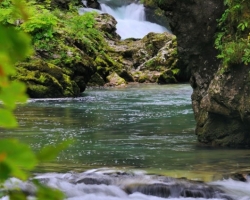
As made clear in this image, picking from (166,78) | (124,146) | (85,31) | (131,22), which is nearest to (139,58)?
(166,78)

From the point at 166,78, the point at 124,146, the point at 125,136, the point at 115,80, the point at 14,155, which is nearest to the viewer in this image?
the point at 14,155

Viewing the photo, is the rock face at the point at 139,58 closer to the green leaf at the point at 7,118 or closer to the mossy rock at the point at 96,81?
the mossy rock at the point at 96,81

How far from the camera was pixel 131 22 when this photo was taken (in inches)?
1622

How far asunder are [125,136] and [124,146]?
1.15m

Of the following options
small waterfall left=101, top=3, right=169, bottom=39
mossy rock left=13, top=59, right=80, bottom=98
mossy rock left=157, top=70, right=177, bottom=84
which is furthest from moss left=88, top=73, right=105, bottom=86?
small waterfall left=101, top=3, right=169, bottom=39

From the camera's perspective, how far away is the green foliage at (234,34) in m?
8.52

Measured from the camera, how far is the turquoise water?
8.19m

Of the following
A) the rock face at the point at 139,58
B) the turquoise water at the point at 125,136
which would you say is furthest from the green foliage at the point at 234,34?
the rock face at the point at 139,58

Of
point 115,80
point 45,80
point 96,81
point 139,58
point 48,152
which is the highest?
point 48,152

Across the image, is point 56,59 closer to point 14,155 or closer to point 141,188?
point 141,188

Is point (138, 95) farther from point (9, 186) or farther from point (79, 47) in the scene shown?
point (9, 186)

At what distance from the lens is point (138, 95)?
21.2m

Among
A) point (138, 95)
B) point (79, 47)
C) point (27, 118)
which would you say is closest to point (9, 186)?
point (27, 118)

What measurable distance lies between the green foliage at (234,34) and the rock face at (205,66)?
0.26 m
